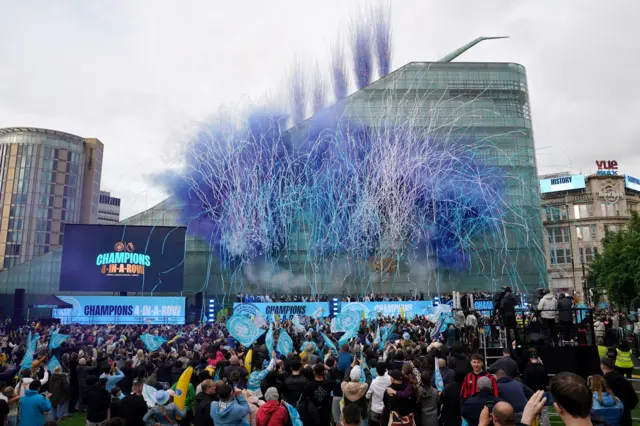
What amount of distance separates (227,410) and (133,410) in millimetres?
1530

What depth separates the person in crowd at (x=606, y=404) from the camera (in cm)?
582

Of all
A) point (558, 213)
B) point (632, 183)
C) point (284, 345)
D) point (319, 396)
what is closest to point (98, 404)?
point (319, 396)

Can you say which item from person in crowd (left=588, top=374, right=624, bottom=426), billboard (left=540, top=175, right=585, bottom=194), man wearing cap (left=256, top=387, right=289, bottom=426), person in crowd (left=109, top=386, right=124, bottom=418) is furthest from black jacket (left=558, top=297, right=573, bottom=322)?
billboard (left=540, top=175, right=585, bottom=194)

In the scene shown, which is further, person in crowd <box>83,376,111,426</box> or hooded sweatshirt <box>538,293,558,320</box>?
hooded sweatshirt <box>538,293,558,320</box>

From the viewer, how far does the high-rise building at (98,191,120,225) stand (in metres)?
137

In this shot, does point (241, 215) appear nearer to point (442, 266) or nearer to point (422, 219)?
point (422, 219)

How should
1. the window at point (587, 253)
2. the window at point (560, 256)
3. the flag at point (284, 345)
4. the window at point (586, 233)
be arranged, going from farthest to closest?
the window at point (560, 256), the window at point (586, 233), the window at point (587, 253), the flag at point (284, 345)

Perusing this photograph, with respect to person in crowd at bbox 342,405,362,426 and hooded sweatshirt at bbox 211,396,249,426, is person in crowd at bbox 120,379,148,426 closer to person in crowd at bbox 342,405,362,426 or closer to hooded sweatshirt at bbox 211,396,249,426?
hooded sweatshirt at bbox 211,396,249,426

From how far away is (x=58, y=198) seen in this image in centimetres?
8656

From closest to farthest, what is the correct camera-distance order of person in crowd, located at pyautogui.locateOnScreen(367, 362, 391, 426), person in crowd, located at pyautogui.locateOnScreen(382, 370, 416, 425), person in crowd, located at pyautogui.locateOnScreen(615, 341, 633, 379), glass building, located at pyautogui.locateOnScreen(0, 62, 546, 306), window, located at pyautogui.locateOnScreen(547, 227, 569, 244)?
1. person in crowd, located at pyautogui.locateOnScreen(382, 370, 416, 425)
2. person in crowd, located at pyautogui.locateOnScreen(367, 362, 391, 426)
3. person in crowd, located at pyautogui.locateOnScreen(615, 341, 633, 379)
4. glass building, located at pyautogui.locateOnScreen(0, 62, 546, 306)
5. window, located at pyautogui.locateOnScreen(547, 227, 569, 244)

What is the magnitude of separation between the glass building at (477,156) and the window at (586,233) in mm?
29253

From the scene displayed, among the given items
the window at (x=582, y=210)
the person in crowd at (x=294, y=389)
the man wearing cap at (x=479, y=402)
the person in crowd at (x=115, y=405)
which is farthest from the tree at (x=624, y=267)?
the person in crowd at (x=115, y=405)

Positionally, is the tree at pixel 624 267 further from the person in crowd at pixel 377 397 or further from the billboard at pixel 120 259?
the billboard at pixel 120 259

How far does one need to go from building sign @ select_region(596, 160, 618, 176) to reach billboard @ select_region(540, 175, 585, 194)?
2.96 metres
